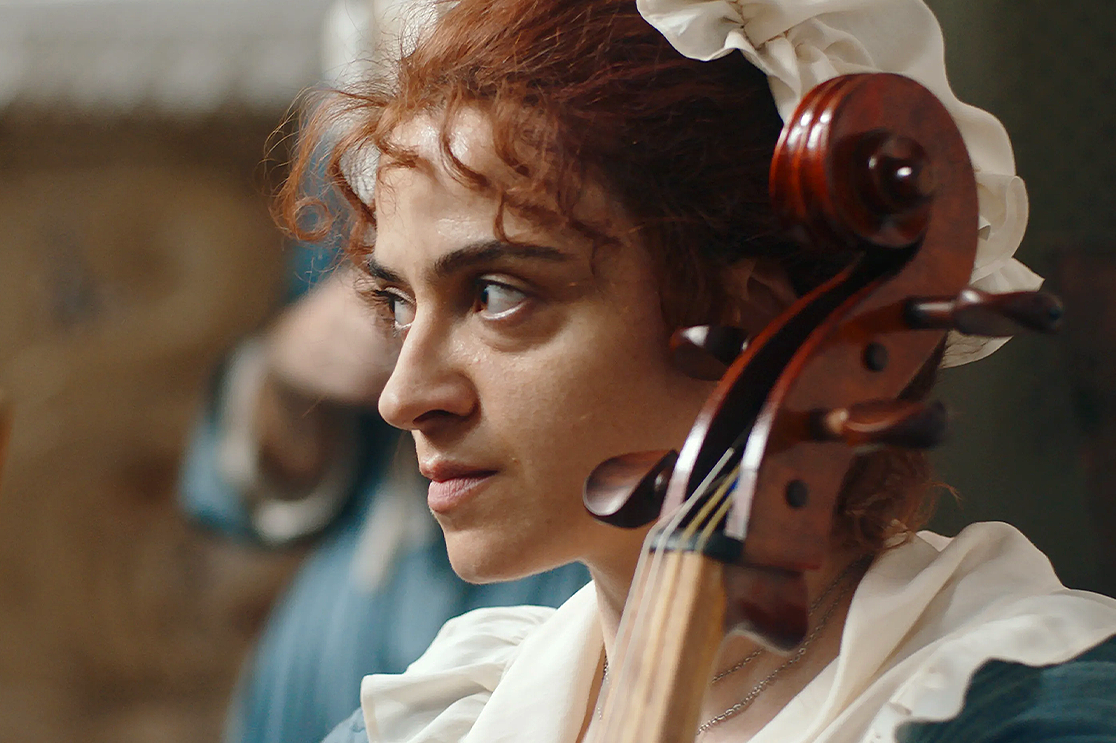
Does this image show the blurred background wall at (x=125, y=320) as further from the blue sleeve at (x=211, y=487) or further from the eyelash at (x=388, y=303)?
the eyelash at (x=388, y=303)

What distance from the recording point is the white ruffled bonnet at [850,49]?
2.48 feet

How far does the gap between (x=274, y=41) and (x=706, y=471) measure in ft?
6.40

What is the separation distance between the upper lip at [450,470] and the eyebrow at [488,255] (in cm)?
12

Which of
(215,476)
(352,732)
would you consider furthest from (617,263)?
(215,476)

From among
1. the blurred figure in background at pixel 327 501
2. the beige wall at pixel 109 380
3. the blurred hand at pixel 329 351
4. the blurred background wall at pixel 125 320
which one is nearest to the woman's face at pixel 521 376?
the blurred figure in background at pixel 327 501

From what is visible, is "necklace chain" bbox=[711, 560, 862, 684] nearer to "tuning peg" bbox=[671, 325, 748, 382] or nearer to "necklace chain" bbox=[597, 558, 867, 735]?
"necklace chain" bbox=[597, 558, 867, 735]

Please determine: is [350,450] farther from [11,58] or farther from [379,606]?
[11,58]

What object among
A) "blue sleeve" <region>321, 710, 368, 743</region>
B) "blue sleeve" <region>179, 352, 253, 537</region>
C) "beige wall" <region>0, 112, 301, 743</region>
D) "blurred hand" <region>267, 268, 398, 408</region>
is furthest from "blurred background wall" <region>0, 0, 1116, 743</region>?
"blue sleeve" <region>321, 710, 368, 743</region>

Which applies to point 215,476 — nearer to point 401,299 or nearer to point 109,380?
point 109,380

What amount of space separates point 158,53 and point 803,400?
210cm

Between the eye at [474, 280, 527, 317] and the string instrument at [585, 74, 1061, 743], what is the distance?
16cm

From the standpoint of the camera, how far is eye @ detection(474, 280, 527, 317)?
31.4 inches

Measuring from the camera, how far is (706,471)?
61 centimetres

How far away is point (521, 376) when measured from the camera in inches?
31.2
